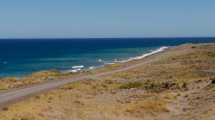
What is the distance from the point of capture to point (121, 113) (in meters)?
37.0

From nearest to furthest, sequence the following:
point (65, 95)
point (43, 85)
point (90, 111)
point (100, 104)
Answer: point (90, 111), point (100, 104), point (65, 95), point (43, 85)

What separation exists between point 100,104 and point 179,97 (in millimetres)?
7264

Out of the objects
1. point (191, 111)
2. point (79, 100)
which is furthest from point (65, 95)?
point (191, 111)

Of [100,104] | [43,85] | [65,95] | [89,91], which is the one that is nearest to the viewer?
[100,104]

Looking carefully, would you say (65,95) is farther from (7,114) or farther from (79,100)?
(7,114)

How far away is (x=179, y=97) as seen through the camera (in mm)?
44656

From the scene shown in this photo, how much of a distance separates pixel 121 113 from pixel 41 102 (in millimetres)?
6033

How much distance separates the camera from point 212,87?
46844mm

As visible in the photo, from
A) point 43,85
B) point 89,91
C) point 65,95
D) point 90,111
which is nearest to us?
point 90,111

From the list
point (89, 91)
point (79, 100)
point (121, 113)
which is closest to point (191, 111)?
point (121, 113)

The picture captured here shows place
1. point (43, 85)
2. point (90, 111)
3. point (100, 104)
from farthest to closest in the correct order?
1. point (43, 85)
2. point (100, 104)
3. point (90, 111)

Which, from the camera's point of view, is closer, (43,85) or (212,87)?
(212,87)

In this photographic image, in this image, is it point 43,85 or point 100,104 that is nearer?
point 100,104

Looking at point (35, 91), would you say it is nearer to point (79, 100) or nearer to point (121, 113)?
point (79, 100)
